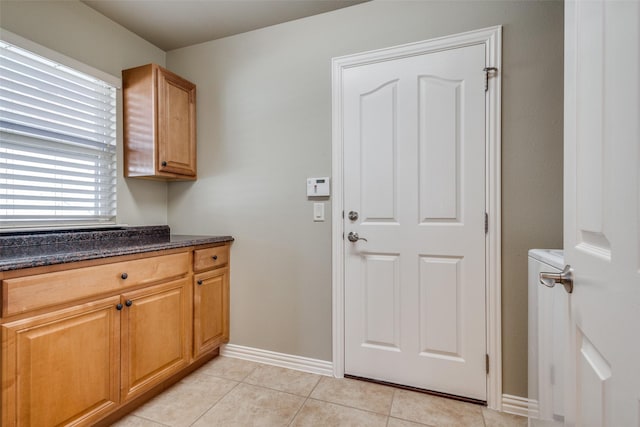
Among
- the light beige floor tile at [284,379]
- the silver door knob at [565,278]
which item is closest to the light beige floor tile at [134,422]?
the light beige floor tile at [284,379]

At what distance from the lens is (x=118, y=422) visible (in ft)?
5.14

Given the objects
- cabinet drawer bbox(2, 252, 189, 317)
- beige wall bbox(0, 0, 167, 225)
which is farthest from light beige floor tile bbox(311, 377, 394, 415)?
beige wall bbox(0, 0, 167, 225)

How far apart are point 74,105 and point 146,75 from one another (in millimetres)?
480

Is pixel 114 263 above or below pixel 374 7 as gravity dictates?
below

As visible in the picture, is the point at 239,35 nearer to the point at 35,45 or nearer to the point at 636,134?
the point at 35,45

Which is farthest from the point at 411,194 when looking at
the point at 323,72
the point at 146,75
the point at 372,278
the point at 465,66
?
the point at 146,75

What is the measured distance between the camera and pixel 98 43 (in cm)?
204

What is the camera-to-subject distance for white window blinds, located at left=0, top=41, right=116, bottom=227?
63.9 inches

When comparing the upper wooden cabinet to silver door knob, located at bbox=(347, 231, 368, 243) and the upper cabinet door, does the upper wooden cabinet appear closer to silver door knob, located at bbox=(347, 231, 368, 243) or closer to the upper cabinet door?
the upper cabinet door

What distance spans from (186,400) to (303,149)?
1.71m

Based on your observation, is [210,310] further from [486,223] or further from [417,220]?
[486,223]

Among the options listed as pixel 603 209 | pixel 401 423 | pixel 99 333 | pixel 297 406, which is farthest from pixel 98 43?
pixel 401 423

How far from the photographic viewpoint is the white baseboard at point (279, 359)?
2.06 m

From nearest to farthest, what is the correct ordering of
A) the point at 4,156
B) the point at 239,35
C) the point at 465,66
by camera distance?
the point at 4,156 < the point at 465,66 < the point at 239,35
